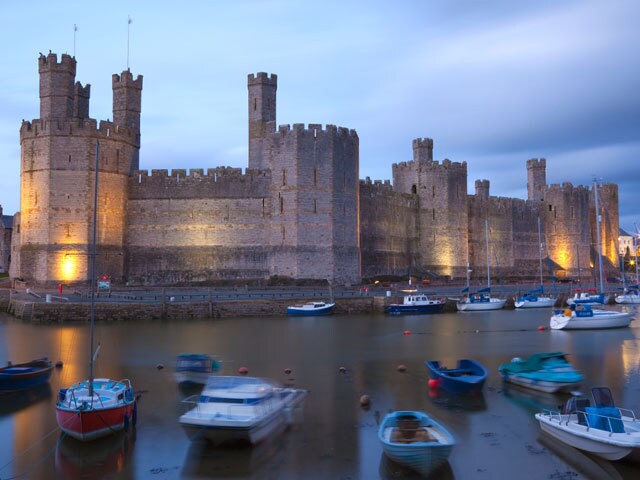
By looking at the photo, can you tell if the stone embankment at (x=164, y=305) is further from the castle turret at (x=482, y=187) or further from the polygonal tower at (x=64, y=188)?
the castle turret at (x=482, y=187)

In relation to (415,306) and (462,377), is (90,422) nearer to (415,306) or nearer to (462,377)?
(462,377)

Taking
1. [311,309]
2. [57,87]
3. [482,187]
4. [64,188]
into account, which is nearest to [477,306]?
[311,309]

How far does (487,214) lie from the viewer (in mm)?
57438

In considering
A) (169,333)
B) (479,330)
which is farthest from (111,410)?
(479,330)

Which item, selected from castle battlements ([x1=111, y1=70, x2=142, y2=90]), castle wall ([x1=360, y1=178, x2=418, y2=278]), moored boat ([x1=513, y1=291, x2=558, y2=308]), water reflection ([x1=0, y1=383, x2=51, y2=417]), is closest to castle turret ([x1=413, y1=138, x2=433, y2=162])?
castle wall ([x1=360, y1=178, x2=418, y2=278])

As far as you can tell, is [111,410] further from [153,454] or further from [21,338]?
[21,338]

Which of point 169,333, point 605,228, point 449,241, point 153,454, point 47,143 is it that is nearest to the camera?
point 153,454

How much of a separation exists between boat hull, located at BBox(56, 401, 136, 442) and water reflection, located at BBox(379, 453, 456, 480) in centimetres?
515

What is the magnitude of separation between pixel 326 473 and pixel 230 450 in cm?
A: 208

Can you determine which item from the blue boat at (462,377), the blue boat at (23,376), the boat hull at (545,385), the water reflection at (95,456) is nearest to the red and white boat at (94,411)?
the water reflection at (95,456)

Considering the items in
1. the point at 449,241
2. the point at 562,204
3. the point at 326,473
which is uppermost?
the point at 562,204

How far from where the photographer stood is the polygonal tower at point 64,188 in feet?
126

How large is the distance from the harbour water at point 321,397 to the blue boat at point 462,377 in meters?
0.37

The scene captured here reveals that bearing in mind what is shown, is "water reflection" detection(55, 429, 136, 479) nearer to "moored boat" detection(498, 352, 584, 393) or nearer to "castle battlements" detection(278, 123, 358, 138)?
"moored boat" detection(498, 352, 584, 393)
